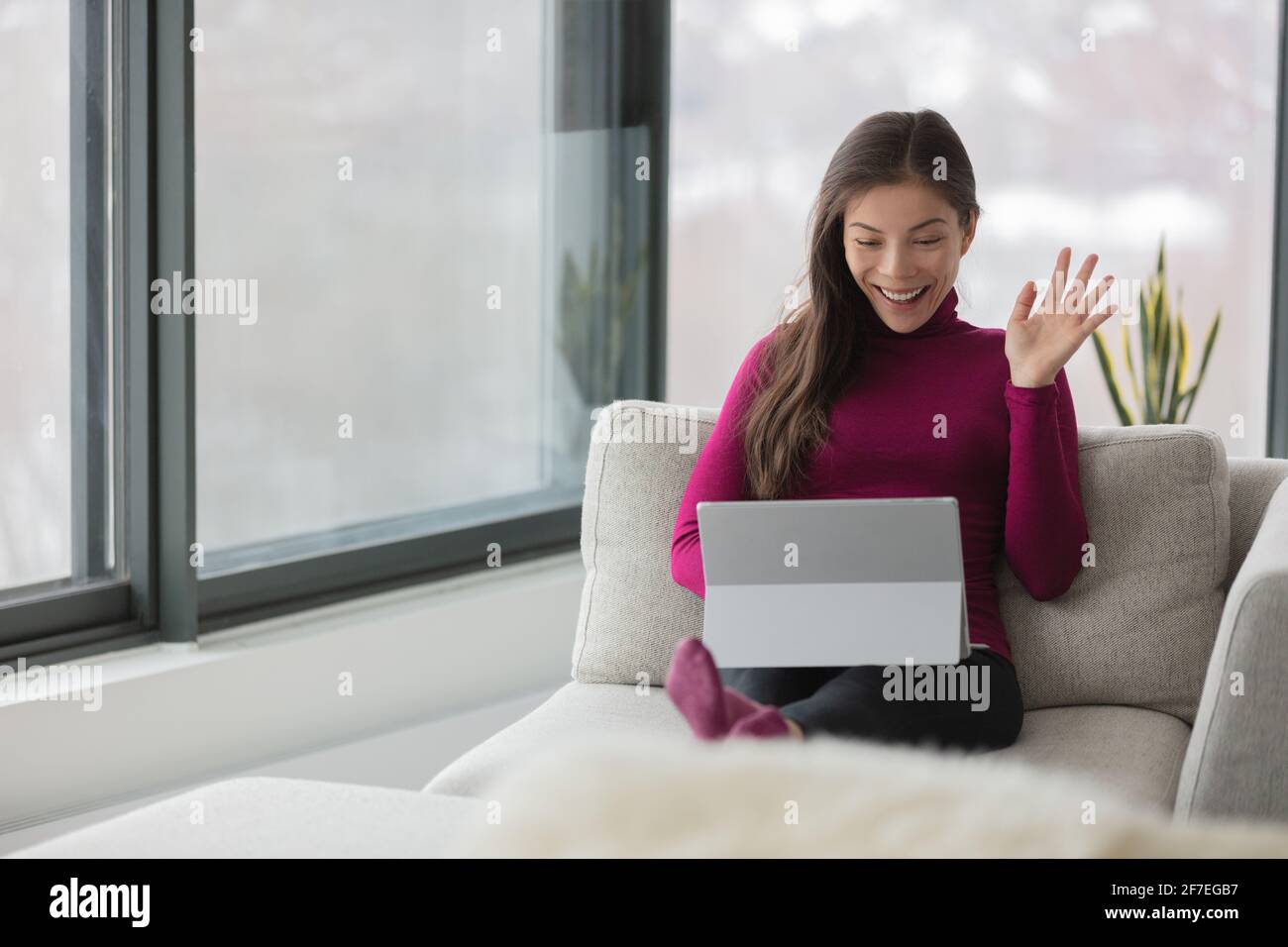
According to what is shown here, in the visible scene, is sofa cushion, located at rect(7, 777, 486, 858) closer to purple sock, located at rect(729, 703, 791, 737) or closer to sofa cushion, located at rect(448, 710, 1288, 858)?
purple sock, located at rect(729, 703, 791, 737)

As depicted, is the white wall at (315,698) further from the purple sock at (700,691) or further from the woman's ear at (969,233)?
the woman's ear at (969,233)

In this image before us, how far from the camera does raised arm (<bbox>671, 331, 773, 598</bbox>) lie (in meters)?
1.87

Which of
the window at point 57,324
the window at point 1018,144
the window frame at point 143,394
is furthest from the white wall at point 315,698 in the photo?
the window at point 1018,144

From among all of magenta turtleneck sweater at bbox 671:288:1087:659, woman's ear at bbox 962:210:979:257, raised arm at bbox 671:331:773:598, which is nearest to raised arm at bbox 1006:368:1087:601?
magenta turtleneck sweater at bbox 671:288:1087:659

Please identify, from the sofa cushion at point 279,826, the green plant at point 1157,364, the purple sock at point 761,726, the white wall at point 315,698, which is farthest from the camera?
the green plant at point 1157,364

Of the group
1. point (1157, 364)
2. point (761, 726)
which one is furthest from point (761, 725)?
point (1157, 364)

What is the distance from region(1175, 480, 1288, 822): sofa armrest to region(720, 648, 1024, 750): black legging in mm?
271

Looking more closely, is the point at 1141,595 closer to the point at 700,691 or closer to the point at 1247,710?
the point at 1247,710

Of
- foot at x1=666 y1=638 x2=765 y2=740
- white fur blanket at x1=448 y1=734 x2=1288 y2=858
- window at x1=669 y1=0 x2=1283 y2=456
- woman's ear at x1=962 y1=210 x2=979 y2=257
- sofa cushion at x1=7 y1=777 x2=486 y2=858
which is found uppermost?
window at x1=669 y1=0 x2=1283 y2=456

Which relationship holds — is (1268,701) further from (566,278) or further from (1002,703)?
(566,278)

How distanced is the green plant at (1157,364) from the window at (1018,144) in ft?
1.12

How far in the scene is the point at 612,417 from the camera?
2135 millimetres

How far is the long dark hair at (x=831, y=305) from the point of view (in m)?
1.91
